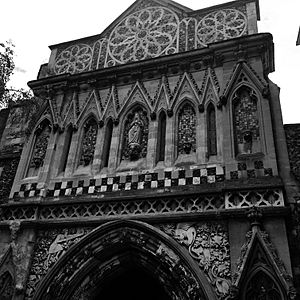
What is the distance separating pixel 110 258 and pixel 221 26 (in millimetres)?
6561

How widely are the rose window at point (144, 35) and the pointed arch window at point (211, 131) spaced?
2.28 meters

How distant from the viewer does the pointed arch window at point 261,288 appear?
6227mm

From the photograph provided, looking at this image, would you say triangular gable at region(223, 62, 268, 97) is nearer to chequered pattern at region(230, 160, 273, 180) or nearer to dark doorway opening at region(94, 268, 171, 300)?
chequered pattern at region(230, 160, 273, 180)

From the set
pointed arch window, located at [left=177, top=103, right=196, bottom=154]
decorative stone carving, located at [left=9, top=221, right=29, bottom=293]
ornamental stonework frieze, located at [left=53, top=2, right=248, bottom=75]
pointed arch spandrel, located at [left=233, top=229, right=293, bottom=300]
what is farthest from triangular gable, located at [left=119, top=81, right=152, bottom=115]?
pointed arch spandrel, located at [left=233, top=229, right=293, bottom=300]

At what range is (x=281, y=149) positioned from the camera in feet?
25.9

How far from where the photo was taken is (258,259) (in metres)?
6.56

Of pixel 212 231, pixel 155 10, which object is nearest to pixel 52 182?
pixel 212 231

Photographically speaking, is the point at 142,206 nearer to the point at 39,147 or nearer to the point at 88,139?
the point at 88,139

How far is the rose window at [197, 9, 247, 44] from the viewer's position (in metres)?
9.88

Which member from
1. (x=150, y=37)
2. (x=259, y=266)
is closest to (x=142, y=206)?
(x=259, y=266)

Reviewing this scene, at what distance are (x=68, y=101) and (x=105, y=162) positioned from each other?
237 cm

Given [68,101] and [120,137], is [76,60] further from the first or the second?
[120,137]

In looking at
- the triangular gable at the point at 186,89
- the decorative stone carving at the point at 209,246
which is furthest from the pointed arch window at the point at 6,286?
the triangular gable at the point at 186,89

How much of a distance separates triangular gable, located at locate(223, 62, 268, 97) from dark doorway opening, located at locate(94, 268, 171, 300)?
4.66m
